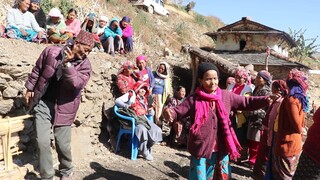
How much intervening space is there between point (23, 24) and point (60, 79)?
9.01ft

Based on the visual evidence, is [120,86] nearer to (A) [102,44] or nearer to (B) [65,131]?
(A) [102,44]

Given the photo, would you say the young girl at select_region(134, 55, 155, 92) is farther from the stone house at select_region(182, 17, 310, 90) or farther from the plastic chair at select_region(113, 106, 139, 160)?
the stone house at select_region(182, 17, 310, 90)

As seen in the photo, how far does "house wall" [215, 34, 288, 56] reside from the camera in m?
19.0

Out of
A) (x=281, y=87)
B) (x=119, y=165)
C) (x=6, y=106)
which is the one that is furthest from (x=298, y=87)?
(x=6, y=106)

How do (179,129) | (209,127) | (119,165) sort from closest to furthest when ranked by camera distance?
(209,127), (119,165), (179,129)

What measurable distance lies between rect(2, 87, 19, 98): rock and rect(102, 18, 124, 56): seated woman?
3020mm

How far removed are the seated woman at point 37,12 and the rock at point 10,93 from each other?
2.42 meters

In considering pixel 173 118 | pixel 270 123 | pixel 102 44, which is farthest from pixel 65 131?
pixel 102 44

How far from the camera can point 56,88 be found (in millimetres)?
3912

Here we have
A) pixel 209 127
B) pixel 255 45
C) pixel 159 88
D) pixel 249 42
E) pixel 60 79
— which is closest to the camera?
pixel 209 127

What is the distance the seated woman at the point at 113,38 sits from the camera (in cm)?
740

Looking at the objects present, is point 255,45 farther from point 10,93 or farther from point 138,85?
point 10,93

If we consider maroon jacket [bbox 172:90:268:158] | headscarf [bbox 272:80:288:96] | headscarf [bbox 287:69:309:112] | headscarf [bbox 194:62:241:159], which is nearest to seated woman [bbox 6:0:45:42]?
maroon jacket [bbox 172:90:268:158]

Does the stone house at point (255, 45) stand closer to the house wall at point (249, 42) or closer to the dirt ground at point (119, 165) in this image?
the house wall at point (249, 42)
